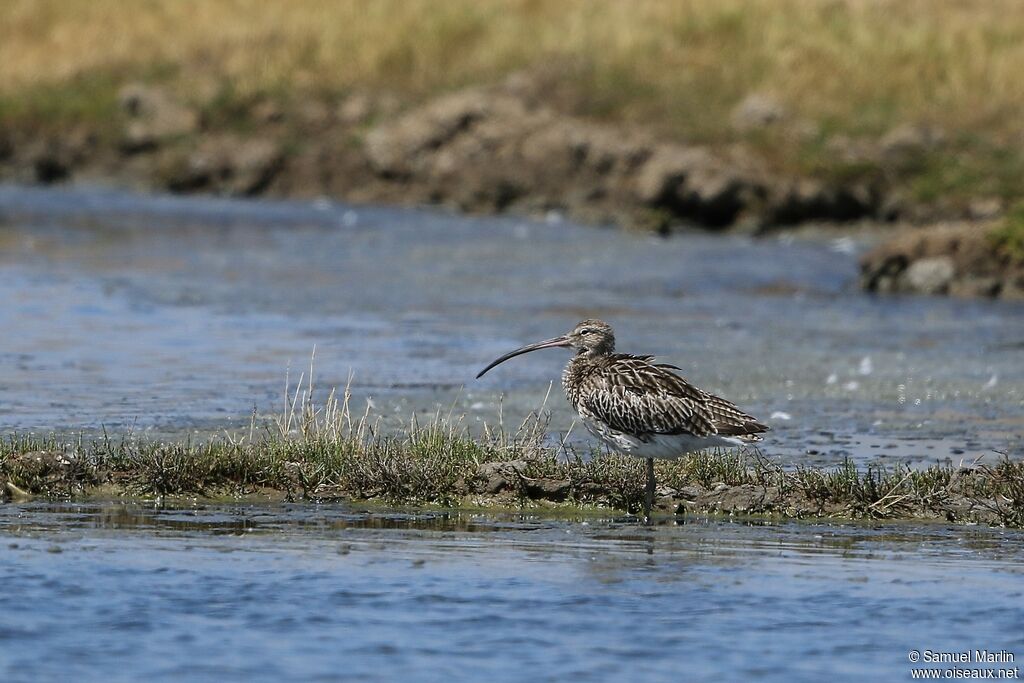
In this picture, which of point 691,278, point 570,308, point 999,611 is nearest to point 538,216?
point 691,278

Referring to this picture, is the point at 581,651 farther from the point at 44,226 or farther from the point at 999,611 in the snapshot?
the point at 44,226

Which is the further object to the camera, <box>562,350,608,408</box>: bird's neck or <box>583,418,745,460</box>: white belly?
<box>562,350,608,408</box>: bird's neck

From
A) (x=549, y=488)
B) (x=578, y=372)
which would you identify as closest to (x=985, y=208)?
(x=578, y=372)

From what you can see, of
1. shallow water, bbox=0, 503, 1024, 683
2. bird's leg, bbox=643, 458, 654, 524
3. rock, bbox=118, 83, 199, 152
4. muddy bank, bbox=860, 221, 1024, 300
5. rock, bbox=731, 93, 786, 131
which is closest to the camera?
shallow water, bbox=0, 503, 1024, 683

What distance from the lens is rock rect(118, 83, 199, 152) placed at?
40438 mm

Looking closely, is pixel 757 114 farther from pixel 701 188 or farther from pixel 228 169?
pixel 228 169

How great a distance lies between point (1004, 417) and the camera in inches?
621

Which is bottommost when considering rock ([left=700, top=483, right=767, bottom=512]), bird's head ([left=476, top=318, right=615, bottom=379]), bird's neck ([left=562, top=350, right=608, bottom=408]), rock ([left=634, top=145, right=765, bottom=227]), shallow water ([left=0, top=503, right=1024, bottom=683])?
shallow water ([left=0, top=503, right=1024, bottom=683])

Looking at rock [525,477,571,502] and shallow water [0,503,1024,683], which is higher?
rock [525,477,571,502]

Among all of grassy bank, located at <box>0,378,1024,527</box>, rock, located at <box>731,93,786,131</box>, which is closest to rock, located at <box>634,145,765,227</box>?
rock, located at <box>731,93,786,131</box>

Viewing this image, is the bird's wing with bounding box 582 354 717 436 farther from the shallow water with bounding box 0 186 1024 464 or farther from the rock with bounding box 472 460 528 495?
the shallow water with bounding box 0 186 1024 464

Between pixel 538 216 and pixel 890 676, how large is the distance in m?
26.7

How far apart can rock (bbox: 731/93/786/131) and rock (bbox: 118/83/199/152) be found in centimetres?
1212

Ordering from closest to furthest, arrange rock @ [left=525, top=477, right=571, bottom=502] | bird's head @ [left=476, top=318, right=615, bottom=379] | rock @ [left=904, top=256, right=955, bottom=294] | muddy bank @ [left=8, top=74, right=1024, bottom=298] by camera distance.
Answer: rock @ [left=525, top=477, right=571, bottom=502]
bird's head @ [left=476, top=318, right=615, bottom=379]
rock @ [left=904, top=256, right=955, bottom=294]
muddy bank @ [left=8, top=74, right=1024, bottom=298]
